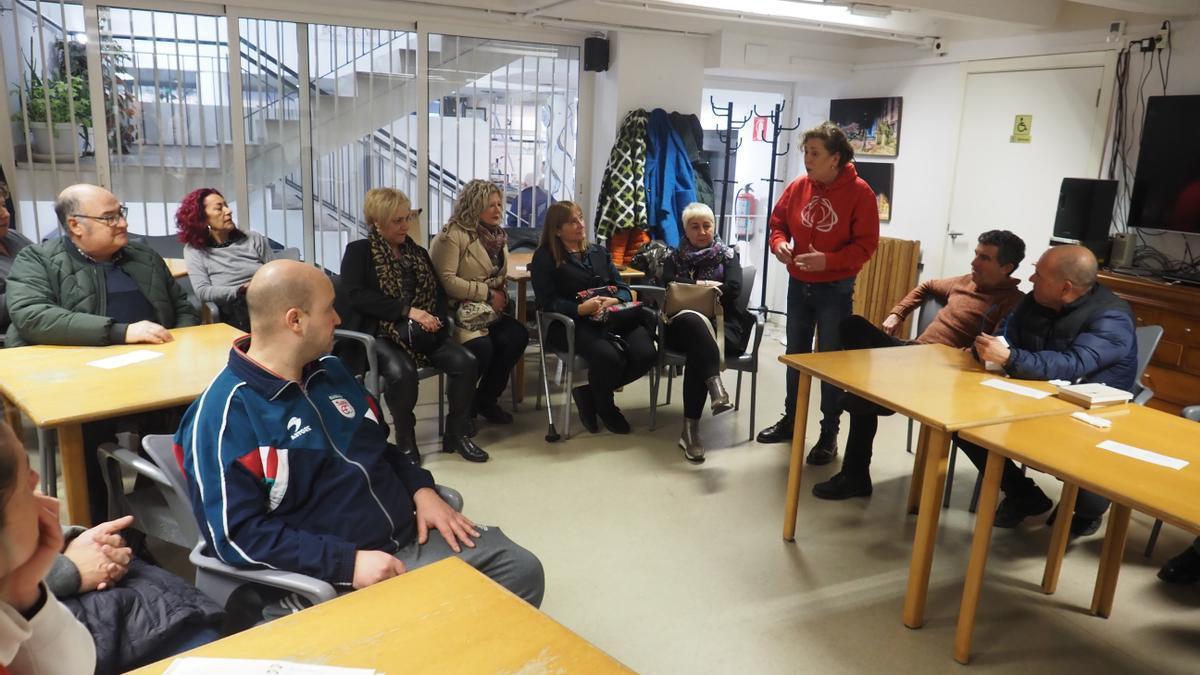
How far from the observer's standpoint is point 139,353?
9.17 ft

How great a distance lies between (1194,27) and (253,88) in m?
5.48

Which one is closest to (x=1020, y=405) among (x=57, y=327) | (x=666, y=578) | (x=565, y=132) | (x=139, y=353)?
(x=666, y=578)

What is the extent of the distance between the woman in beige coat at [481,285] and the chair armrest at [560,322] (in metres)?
0.13

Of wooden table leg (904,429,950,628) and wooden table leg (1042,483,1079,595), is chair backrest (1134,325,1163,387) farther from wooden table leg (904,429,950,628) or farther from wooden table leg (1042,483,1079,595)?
wooden table leg (904,429,950,628)

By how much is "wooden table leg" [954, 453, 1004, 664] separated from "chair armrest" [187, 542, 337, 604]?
179 cm

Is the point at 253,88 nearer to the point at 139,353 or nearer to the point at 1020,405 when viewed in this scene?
the point at 139,353

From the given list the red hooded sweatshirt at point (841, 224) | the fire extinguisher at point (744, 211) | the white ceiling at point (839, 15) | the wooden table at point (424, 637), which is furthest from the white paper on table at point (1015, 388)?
the fire extinguisher at point (744, 211)

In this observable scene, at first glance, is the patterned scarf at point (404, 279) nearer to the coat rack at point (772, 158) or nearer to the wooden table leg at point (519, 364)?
the wooden table leg at point (519, 364)

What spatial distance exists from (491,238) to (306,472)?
2.63 m

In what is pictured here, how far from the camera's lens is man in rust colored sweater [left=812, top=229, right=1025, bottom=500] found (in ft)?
11.3

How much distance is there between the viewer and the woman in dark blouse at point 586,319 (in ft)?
13.7

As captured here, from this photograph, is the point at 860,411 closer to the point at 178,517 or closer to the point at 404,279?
the point at 404,279

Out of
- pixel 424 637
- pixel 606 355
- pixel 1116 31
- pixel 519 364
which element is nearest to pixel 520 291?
pixel 519 364

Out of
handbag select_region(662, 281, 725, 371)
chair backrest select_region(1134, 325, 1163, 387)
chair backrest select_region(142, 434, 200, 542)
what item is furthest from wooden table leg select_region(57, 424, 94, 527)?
chair backrest select_region(1134, 325, 1163, 387)
